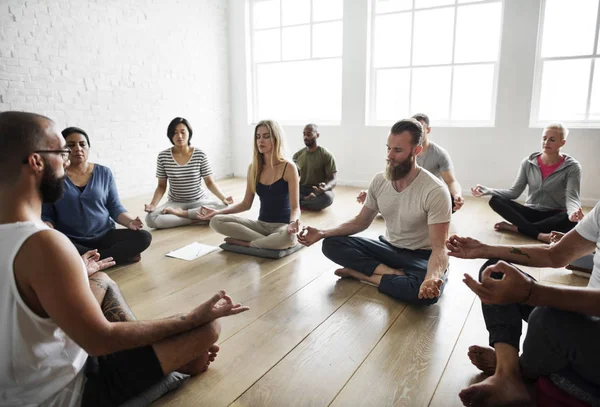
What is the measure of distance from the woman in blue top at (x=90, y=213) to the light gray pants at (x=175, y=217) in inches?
35.1

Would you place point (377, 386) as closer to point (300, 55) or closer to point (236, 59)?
point (300, 55)

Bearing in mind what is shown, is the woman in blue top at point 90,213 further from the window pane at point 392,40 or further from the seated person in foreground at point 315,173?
the window pane at point 392,40

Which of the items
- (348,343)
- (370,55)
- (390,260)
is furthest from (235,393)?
(370,55)

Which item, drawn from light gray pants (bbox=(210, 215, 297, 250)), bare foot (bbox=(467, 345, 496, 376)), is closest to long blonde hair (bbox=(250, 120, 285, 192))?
light gray pants (bbox=(210, 215, 297, 250))

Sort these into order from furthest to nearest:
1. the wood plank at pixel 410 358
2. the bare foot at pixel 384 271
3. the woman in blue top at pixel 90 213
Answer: the woman in blue top at pixel 90 213 < the bare foot at pixel 384 271 < the wood plank at pixel 410 358

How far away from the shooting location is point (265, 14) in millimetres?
7141

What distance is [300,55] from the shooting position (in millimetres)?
6930

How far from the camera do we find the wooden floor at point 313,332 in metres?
1.69

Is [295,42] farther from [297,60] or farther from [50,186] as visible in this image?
[50,186]

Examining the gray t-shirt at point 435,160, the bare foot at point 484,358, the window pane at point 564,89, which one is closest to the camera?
the bare foot at point 484,358

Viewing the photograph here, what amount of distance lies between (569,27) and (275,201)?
14.3 ft

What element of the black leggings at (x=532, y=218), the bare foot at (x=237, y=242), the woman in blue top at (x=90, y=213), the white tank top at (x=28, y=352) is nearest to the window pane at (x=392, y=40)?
the black leggings at (x=532, y=218)

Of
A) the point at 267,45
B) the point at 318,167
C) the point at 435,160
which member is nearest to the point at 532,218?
the point at 435,160

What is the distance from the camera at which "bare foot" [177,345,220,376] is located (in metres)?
1.75
